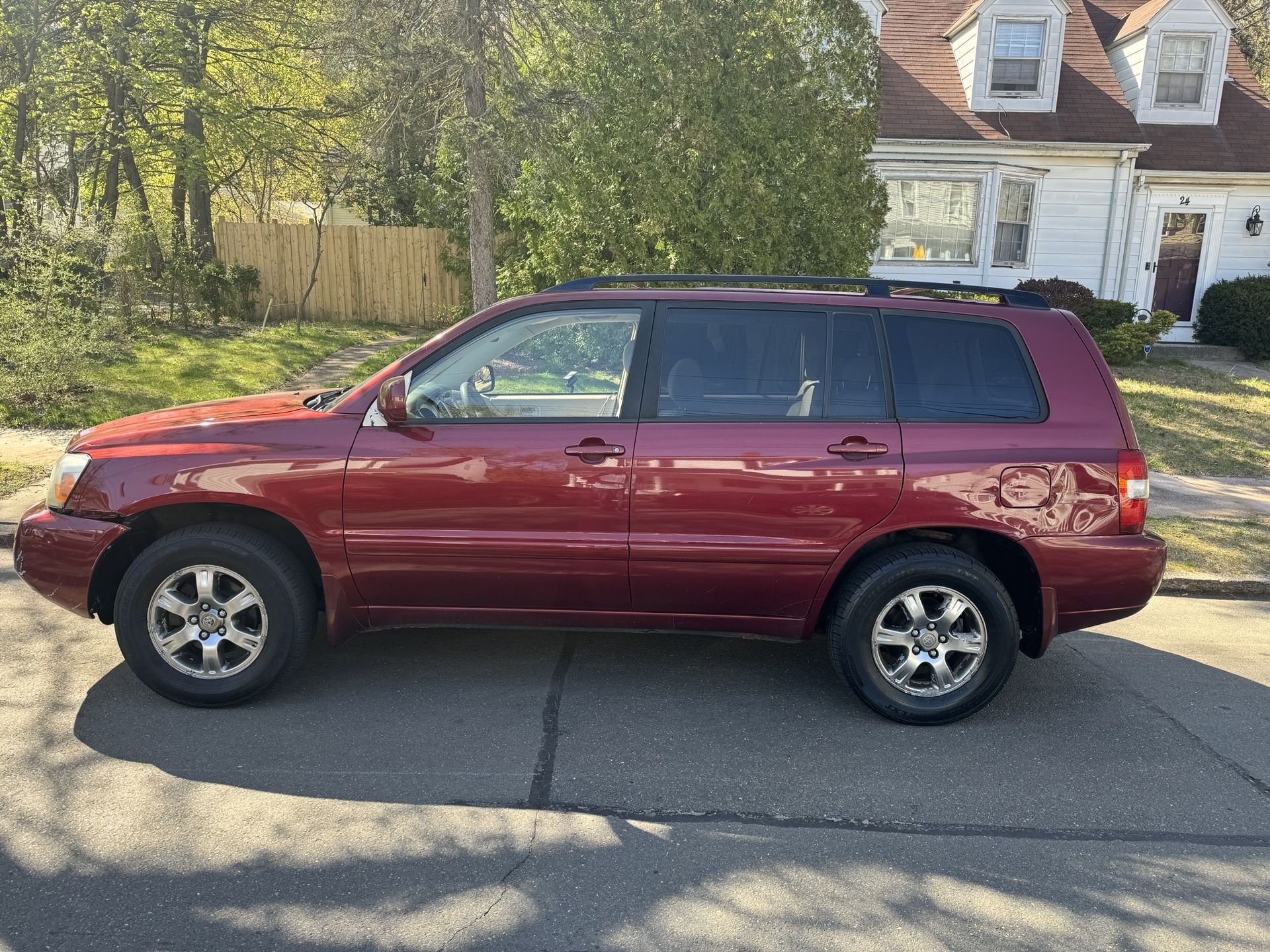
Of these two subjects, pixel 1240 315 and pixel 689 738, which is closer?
pixel 689 738

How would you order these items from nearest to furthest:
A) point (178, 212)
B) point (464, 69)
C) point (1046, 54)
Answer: point (464, 69)
point (1046, 54)
point (178, 212)

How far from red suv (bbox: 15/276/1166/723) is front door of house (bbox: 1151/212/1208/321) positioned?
1607cm

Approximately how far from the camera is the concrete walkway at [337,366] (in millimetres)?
12508

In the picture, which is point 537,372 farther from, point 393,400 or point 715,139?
point 715,139

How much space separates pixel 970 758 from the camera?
4031 millimetres

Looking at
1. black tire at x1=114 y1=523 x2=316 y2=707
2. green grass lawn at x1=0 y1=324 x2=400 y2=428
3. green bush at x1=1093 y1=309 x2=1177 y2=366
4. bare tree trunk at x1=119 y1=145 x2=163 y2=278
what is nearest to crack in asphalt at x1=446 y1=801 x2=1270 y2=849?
black tire at x1=114 y1=523 x2=316 y2=707

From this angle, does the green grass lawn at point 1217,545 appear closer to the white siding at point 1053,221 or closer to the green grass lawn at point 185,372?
the green grass lawn at point 185,372

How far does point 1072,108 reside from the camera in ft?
57.8

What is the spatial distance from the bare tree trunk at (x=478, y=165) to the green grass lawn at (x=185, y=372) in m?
2.88

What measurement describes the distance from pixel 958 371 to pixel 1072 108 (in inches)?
630

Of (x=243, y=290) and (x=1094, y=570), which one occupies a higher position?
(x=243, y=290)

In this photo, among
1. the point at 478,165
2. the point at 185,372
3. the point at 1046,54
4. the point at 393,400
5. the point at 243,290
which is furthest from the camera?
the point at 243,290

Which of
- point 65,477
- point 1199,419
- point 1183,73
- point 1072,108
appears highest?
point 1183,73

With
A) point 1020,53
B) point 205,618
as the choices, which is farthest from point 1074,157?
point 205,618
